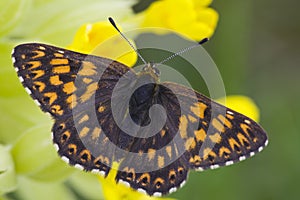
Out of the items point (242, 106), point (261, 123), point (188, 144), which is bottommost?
point (261, 123)

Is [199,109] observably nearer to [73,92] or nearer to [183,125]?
[183,125]

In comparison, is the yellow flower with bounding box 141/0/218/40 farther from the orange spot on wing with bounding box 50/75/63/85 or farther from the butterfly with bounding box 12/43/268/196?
the orange spot on wing with bounding box 50/75/63/85

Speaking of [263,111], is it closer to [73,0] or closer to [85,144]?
[73,0]

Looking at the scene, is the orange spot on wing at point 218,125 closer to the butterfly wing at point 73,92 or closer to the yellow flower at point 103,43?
the butterfly wing at point 73,92

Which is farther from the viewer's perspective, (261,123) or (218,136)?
(261,123)

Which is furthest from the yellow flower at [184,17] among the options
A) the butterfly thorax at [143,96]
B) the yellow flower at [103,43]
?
the butterfly thorax at [143,96]

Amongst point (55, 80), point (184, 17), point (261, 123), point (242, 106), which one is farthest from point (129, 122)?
point (261, 123)
